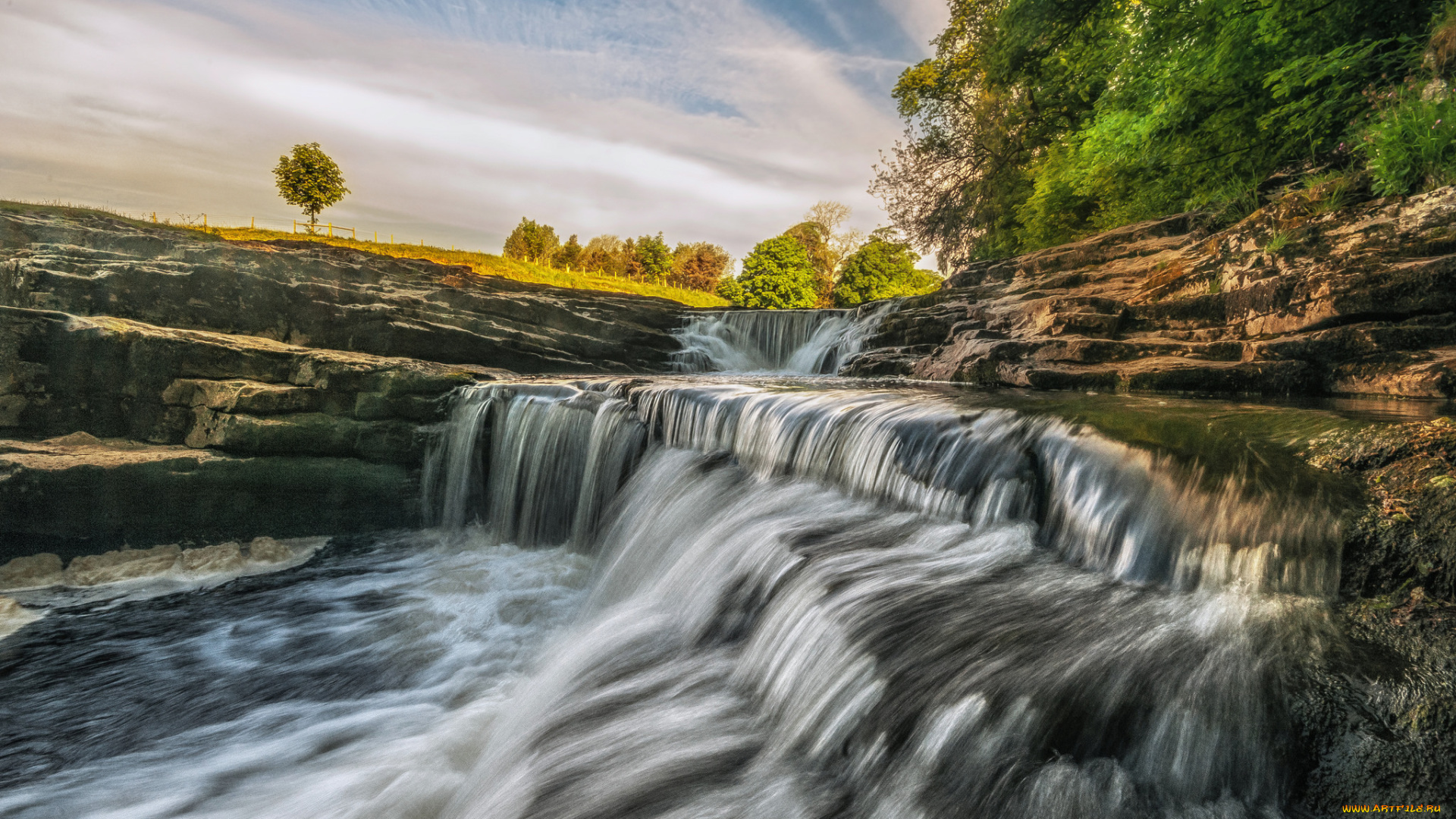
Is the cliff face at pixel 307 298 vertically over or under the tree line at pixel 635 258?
under

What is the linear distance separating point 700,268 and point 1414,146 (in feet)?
195

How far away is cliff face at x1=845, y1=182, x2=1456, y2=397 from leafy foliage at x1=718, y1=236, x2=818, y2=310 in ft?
93.9

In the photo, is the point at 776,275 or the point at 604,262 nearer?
the point at 776,275

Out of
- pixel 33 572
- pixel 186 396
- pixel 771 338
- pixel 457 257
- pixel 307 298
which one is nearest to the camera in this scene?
pixel 33 572

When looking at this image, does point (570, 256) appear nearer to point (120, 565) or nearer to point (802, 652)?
point (120, 565)

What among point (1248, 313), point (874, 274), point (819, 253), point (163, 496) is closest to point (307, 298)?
point (163, 496)

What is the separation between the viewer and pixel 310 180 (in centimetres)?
4028

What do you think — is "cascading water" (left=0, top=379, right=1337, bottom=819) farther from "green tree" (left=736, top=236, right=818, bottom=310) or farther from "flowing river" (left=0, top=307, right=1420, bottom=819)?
"green tree" (left=736, top=236, right=818, bottom=310)

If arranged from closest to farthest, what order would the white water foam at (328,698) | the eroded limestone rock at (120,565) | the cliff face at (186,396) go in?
1. the white water foam at (328,698)
2. the eroded limestone rock at (120,565)
3. the cliff face at (186,396)

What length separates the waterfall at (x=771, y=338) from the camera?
13141 millimetres

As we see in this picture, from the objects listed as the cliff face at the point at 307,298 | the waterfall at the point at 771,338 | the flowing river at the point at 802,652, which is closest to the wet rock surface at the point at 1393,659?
the flowing river at the point at 802,652

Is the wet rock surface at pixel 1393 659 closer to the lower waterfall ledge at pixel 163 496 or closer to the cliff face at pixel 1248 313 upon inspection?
the cliff face at pixel 1248 313

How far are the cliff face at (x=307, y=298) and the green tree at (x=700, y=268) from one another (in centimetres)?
4882

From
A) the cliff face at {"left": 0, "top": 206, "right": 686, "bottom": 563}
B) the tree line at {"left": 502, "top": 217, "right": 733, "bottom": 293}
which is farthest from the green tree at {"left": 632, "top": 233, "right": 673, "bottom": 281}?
the cliff face at {"left": 0, "top": 206, "right": 686, "bottom": 563}
